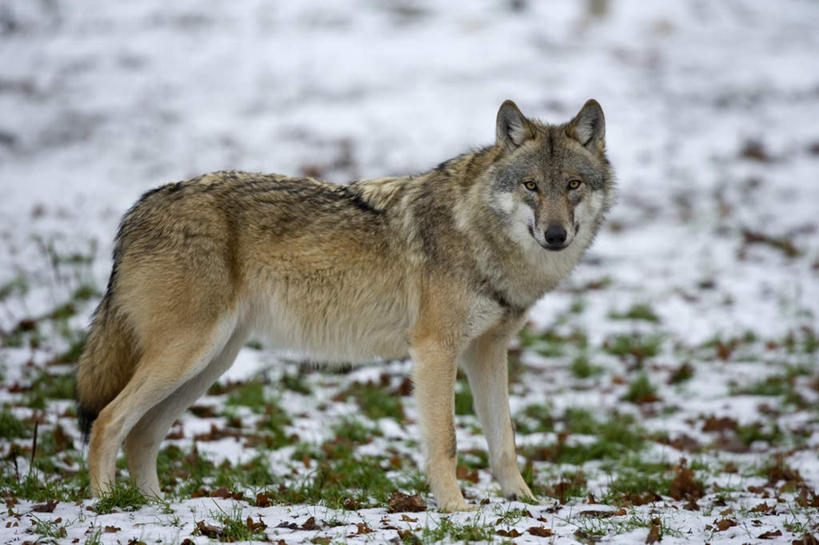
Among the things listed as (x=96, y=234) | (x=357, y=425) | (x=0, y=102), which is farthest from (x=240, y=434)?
(x=0, y=102)

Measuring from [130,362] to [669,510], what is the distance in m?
3.22

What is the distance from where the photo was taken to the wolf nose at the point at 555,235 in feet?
A: 14.0

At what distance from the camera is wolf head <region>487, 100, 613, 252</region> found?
4410mm

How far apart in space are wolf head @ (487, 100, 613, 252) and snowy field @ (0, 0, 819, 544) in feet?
5.16

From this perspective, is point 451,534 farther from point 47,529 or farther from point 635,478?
point 635,478

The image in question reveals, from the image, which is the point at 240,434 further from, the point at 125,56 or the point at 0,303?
the point at 125,56

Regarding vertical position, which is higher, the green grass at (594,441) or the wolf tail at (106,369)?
the wolf tail at (106,369)

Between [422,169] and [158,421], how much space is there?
8774mm

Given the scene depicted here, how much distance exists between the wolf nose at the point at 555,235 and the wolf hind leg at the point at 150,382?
1.97 meters

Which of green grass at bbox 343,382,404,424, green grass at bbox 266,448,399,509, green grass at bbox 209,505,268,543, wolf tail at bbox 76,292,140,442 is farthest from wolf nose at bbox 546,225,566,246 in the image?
green grass at bbox 343,382,404,424

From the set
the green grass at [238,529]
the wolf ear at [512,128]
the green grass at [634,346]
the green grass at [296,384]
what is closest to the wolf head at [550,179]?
the wolf ear at [512,128]

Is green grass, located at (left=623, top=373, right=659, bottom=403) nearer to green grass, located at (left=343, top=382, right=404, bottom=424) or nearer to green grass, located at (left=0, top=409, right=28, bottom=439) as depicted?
green grass, located at (left=343, top=382, right=404, bottom=424)

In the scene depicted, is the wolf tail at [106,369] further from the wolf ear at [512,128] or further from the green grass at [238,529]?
the wolf ear at [512,128]

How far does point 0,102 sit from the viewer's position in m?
14.6
